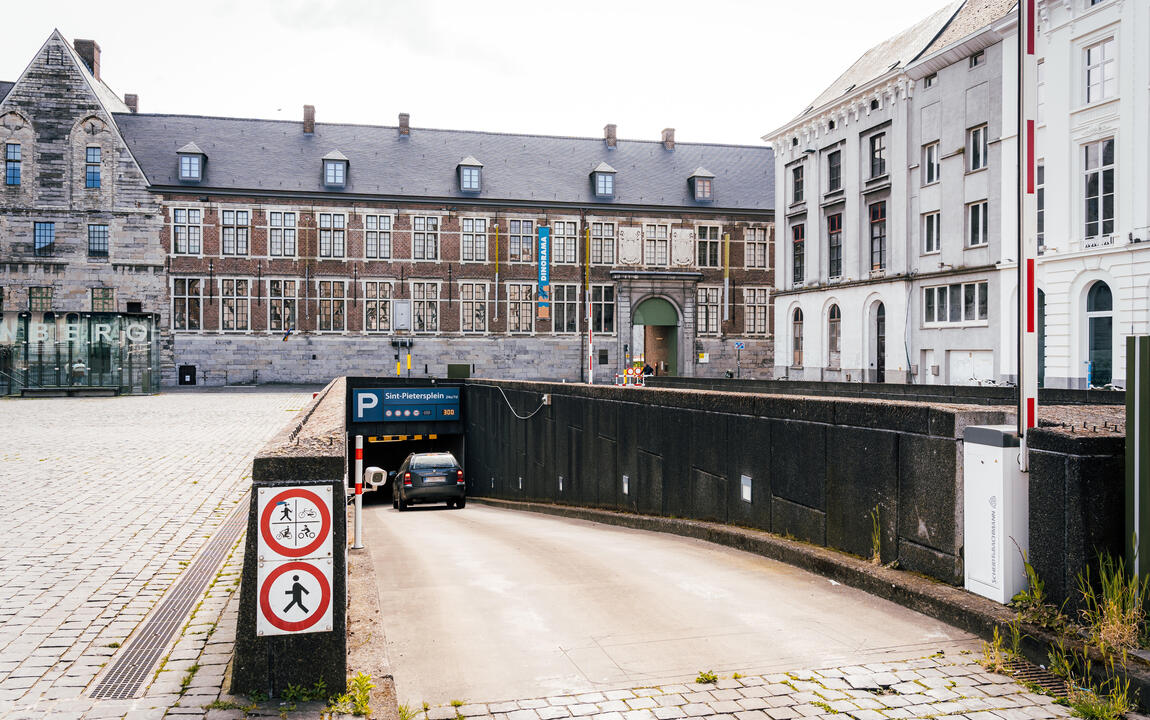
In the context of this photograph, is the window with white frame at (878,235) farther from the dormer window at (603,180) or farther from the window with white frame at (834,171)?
the dormer window at (603,180)

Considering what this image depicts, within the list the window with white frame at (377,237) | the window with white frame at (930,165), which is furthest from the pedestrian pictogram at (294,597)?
the window with white frame at (377,237)

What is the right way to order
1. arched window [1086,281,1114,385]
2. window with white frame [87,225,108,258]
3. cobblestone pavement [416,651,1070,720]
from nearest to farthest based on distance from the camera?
cobblestone pavement [416,651,1070,720], arched window [1086,281,1114,385], window with white frame [87,225,108,258]

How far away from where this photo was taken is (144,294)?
155 feet

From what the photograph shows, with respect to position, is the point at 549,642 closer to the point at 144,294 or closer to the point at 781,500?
the point at 781,500

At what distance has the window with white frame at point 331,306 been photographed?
48.9 metres

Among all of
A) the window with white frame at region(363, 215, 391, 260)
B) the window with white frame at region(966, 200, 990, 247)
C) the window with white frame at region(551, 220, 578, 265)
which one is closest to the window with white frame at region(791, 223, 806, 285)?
the window with white frame at region(966, 200, 990, 247)

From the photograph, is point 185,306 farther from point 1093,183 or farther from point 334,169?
point 1093,183

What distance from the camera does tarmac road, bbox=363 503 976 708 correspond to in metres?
5.11

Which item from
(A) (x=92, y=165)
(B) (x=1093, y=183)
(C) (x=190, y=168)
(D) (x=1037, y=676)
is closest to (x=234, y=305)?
(C) (x=190, y=168)

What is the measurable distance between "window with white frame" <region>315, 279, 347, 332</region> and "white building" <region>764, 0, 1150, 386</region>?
23.4 meters

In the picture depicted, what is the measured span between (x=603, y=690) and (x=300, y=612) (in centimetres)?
167

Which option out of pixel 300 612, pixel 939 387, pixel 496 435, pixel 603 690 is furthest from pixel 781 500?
pixel 496 435

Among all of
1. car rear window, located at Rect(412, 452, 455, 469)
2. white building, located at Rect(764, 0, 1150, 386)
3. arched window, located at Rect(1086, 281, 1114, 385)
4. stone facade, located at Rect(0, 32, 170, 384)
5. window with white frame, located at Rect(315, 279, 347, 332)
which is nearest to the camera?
car rear window, located at Rect(412, 452, 455, 469)

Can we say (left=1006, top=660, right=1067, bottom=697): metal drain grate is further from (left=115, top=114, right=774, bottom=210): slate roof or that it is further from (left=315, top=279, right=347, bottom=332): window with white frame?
(left=115, top=114, right=774, bottom=210): slate roof
